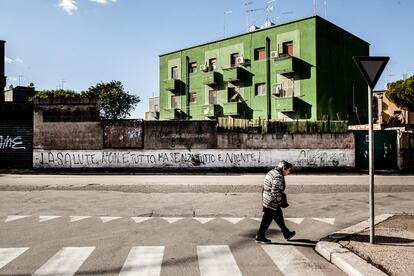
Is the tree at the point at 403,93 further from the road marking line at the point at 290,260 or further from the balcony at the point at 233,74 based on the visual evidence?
the road marking line at the point at 290,260

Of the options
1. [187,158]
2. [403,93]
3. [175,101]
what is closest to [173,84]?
[175,101]

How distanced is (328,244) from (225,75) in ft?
109

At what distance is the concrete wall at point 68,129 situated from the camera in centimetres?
2419

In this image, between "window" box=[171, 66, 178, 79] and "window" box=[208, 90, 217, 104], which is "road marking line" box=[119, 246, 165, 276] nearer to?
"window" box=[208, 90, 217, 104]

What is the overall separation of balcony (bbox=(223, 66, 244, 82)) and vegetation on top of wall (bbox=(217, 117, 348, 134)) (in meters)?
14.3

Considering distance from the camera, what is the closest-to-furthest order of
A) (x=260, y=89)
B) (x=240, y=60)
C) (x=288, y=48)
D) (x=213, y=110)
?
(x=288, y=48), (x=260, y=89), (x=240, y=60), (x=213, y=110)

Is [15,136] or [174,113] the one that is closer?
[15,136]

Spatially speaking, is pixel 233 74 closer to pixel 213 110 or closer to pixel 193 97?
pixel 213 110

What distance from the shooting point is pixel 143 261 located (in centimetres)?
631

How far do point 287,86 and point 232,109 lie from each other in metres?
5.98

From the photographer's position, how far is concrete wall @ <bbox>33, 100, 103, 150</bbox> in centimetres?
2419

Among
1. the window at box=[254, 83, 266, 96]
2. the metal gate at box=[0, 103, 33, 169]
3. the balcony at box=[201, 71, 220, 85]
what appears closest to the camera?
the metal gate at box=[0, 103, 33, 169]

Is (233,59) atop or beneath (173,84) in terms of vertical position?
atop

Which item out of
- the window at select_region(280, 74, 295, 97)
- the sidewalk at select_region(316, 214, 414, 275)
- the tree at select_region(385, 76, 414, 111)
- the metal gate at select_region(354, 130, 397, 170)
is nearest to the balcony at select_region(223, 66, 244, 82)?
the window at select_region(280, 74, 295, 97)
